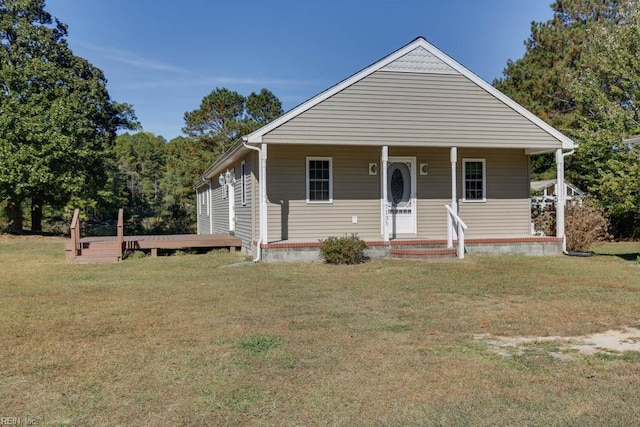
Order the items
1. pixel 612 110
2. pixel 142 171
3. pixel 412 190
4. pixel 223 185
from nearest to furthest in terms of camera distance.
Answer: pixel 412 190 → pixel 612 110 → pixel 223 185 → pixel 142 171

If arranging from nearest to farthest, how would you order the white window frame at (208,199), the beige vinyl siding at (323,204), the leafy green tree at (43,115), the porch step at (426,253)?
the porch step at (426,253)
the beige vinyl siding at (323,204)
the leafy green tree at (43,115)
the white window frame at (208,199)

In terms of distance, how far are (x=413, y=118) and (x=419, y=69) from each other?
4.35 ft

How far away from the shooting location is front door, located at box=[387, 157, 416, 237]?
13.3 m

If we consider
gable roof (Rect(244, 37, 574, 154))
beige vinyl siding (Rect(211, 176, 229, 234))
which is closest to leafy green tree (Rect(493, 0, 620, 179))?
gable roof (Rect(244, 37, 574, 154))

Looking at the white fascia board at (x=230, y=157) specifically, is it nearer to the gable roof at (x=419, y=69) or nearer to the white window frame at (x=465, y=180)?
the gable roof at (x=419, y=69)

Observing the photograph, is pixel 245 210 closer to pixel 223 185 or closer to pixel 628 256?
pixel 223 185

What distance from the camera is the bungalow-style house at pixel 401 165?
39.1 feet

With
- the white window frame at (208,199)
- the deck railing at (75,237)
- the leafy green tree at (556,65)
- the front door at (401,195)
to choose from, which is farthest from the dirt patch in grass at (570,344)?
the white window frame at (208,199)

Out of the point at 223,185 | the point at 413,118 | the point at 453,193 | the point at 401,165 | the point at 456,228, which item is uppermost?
the point at 413,118

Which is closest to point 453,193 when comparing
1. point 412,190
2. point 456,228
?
point 456,228

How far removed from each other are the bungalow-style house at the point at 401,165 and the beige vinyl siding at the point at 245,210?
58 millimetres

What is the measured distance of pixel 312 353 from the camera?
14.5ft

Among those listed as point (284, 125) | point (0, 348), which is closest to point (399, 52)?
point (284, 125)

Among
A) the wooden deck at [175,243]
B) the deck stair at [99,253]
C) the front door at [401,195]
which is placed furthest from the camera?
the wooden deck at [175,243]
